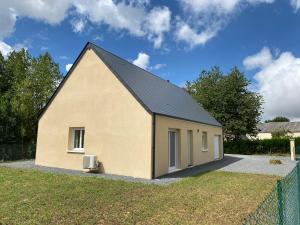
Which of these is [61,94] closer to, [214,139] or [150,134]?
[150,134]

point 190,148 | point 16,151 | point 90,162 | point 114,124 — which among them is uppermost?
point 114,124

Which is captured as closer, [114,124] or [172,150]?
[114,124]

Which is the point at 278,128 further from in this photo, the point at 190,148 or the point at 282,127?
A: the point at 190,148

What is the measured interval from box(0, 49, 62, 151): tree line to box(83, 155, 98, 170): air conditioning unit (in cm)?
1121

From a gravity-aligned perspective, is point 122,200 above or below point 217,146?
below

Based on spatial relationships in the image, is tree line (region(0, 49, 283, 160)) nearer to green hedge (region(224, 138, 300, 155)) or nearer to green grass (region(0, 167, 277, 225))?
A: green hedge (region(224, 138, 300, 155))

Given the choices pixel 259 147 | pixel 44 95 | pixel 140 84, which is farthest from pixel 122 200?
pixel 259 147

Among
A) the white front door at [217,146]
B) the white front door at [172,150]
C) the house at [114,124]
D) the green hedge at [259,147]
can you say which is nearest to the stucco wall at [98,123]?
the house at [114,124]

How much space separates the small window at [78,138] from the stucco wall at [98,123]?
0.47 meters

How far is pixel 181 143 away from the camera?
16.1 metres

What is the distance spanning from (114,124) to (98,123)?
1.19 meters

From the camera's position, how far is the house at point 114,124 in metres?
13.6

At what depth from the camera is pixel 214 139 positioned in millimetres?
23734

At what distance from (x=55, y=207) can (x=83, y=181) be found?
3.98 meters
